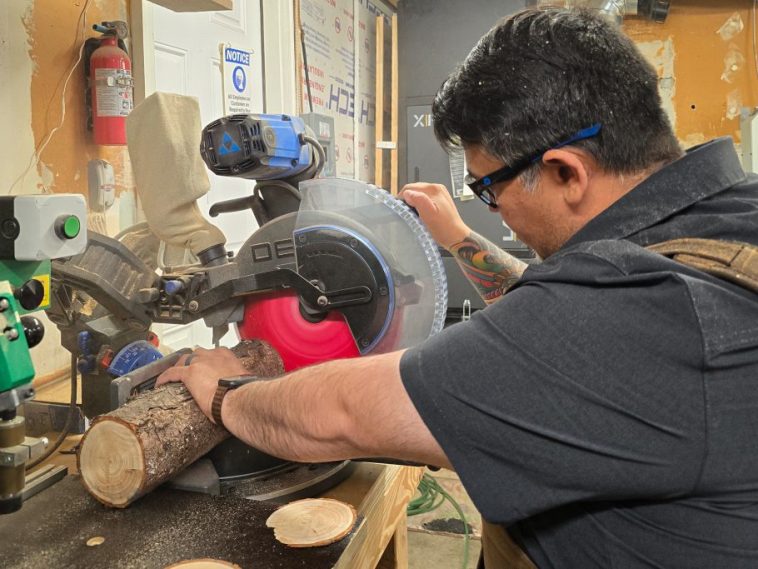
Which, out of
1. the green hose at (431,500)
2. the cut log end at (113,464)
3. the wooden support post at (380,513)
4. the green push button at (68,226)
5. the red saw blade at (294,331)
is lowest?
the green hose at (431,500)

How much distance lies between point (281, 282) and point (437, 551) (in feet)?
Result: 5.76

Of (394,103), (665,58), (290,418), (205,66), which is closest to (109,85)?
(205,66)

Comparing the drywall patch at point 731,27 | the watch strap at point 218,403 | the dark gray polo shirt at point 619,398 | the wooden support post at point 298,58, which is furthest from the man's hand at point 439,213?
the drywall patch at point 731,27

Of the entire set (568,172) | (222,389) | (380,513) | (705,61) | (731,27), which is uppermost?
(731,27)

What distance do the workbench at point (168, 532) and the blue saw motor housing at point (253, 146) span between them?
618 millimetres

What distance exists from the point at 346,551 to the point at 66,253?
0.61m

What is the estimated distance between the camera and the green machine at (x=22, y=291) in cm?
81

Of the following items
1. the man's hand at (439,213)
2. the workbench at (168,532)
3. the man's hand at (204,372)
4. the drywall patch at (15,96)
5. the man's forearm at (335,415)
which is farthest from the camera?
the drywall patch at (15,96)

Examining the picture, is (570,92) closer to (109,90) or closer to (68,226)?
(68,226)

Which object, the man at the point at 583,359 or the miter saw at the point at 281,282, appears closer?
the man at the point at 583,359

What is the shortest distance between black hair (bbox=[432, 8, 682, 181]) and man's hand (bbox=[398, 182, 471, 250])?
550 millimetres

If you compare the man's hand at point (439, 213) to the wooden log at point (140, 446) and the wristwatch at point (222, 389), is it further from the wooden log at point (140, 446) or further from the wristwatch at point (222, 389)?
the wooden log at point (140, 446)

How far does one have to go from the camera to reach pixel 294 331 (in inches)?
52.2

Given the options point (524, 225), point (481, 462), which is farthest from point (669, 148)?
point (481, 462)
